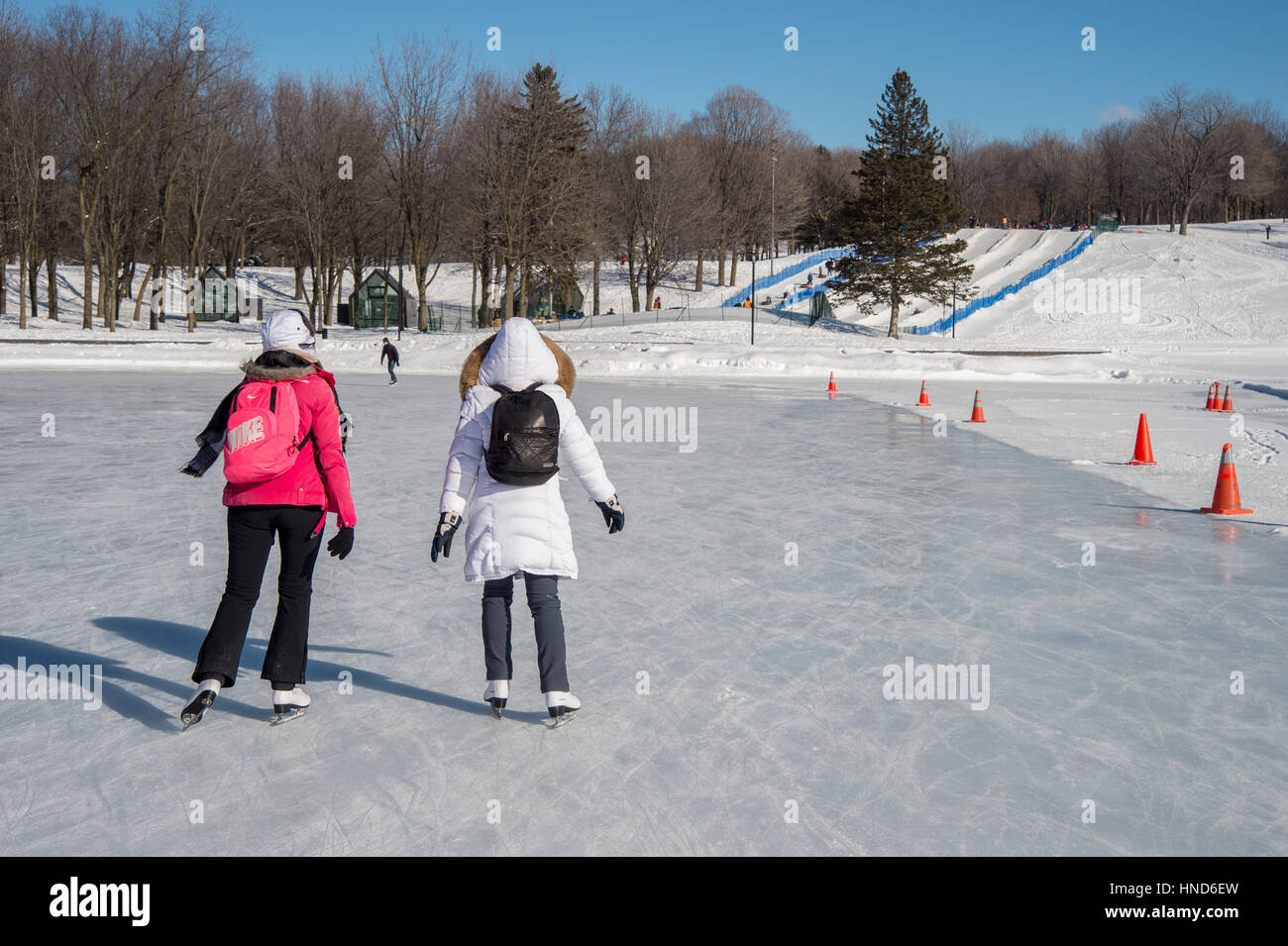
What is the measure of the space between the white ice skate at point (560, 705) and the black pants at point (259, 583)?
1085mm

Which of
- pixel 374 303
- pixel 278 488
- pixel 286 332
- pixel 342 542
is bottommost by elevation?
pixel 342 542

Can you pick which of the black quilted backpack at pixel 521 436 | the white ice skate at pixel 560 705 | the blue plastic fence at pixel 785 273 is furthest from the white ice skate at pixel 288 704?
the blue plastic fence at pixel 785 273

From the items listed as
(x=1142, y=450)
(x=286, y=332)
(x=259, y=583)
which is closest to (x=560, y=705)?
(x=259, y=583)

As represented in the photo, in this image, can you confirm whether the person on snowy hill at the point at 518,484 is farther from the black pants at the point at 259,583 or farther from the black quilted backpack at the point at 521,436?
the black pants at the point at 259,583

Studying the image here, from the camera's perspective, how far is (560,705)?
4855 millimetres

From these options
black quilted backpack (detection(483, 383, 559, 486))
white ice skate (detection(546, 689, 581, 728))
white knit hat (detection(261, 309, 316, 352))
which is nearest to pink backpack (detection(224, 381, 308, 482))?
white knit hat (detection(261, 309, 316, 352))

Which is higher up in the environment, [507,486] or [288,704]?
[507,486]

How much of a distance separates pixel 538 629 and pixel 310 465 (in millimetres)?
1194

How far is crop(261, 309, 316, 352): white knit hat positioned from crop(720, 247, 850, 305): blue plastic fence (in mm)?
71719

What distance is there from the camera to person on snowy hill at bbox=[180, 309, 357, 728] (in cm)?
458

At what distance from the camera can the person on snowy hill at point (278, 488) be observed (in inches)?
180

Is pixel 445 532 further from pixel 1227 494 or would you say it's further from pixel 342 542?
pixel 1227 494
